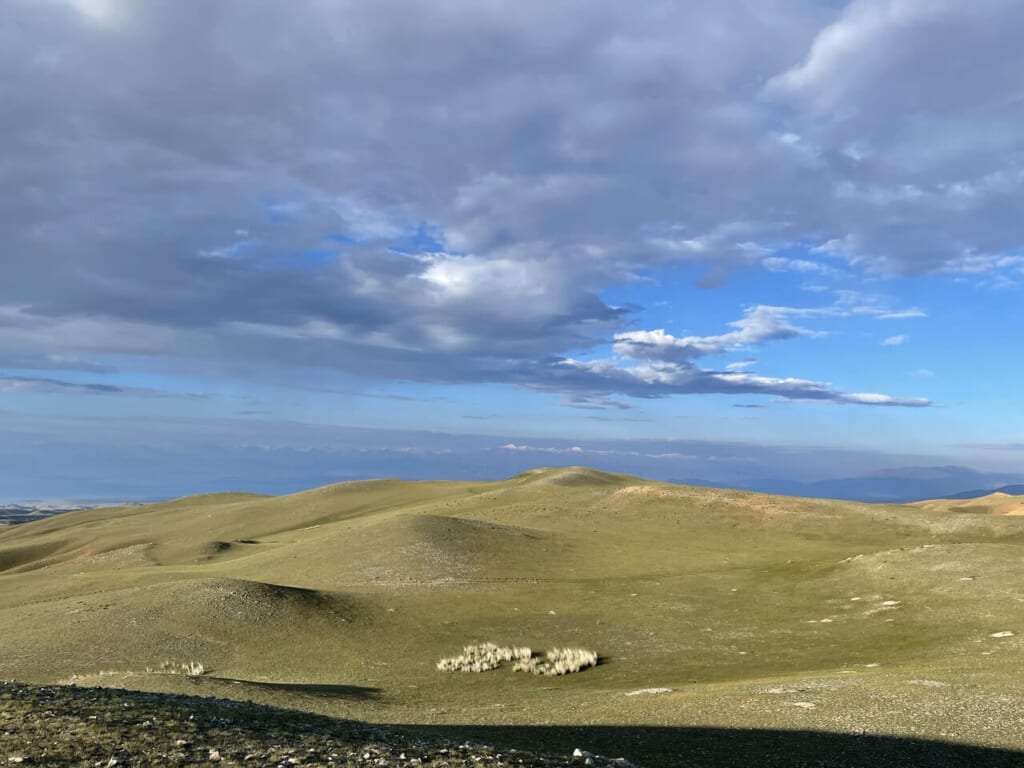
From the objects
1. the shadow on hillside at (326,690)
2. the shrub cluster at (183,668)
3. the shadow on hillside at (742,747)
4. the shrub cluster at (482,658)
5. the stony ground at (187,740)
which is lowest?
the shrub cluster at (183,668)

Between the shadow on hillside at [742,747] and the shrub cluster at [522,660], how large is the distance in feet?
35.0

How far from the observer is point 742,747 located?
43.0ft

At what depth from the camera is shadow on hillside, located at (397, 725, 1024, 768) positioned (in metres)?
12.3

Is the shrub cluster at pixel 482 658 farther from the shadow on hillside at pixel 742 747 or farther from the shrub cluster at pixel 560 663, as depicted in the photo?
the shadow on hillside at pixel 742 747

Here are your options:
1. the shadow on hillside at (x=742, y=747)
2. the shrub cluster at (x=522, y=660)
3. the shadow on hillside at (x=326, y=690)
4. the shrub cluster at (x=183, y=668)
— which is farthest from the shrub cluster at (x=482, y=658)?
the shadow on hillside at (x=742, y=747)

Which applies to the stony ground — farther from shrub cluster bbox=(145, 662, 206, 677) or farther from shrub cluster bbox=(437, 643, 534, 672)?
shrub cluster bbox=(145, 662, 206, 677)

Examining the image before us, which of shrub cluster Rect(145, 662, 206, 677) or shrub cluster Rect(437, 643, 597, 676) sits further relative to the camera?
shrub cluster Rect(145, 662, 206, 677)

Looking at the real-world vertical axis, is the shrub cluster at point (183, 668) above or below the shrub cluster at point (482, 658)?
below

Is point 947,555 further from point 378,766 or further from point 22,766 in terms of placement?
point 22,766

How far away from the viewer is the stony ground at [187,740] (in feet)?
30.1

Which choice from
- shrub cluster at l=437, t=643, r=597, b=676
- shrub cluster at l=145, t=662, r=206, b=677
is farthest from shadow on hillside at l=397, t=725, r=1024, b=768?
shrub cluster at l=145, t=662, r=206, b=677

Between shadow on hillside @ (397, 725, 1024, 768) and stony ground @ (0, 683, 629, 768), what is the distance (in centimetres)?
225

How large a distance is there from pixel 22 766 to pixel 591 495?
6734 centimetres

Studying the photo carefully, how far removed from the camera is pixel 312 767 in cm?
907
